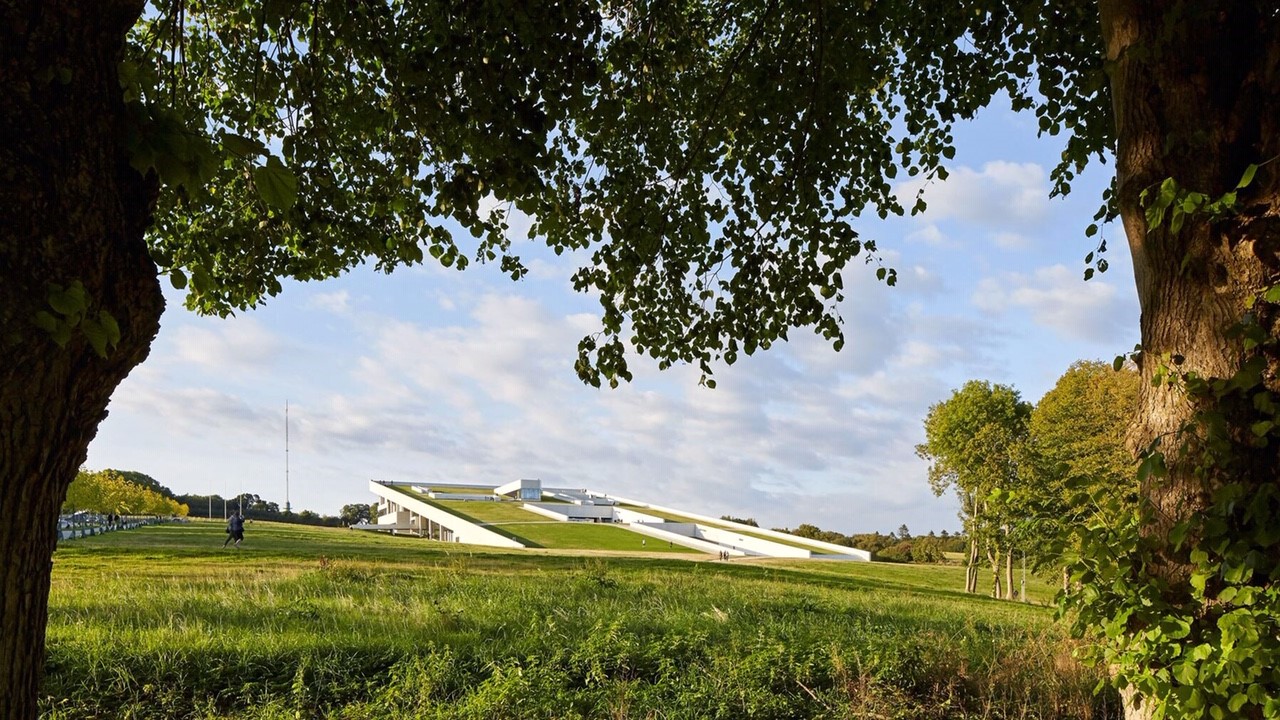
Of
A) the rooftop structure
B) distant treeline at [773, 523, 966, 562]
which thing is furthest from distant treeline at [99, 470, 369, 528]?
distant treeline at [773, 523, 966, 562]

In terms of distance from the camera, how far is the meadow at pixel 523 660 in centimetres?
606

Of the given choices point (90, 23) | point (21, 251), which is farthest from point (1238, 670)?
point (90, 23)

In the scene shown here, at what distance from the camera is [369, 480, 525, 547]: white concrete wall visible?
140 ft

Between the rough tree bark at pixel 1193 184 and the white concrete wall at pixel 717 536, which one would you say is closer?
the rough tree bark at pixel 1193 184

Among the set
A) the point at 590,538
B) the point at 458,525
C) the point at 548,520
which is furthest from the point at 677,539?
the point at 458,525

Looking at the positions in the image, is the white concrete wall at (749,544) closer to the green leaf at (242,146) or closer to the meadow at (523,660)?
the meadow at (523,660)

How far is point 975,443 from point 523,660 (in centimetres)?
2559

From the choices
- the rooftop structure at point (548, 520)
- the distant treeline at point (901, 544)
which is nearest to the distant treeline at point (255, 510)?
the rooftop structure at point (548, 520)

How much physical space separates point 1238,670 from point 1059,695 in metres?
3.96

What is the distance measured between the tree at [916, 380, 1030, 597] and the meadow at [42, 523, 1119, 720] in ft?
64.9

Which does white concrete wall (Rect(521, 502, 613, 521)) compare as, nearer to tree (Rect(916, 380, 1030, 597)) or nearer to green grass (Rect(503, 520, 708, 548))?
green grass (Rect(503, 520, 708, 548))

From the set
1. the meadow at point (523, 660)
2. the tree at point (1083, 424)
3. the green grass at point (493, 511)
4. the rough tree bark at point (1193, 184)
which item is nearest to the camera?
the rough tree bark at point (1193, 184)

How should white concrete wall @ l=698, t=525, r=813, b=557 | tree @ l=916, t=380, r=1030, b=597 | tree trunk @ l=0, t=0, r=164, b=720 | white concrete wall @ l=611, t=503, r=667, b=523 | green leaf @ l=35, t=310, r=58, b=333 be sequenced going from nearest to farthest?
green leaf @ l=35, t=310, r=58, b=333
tree trunk @ l=0, t=0, r=164, b=720
tree @ l=916, t=380, r=1030, b=597
white concrete wall @ l=698, t=525, r=813, b=557
white concrete wall @ l=611, t=503, r=667, b=523

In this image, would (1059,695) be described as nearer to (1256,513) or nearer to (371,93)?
(1256,513)
